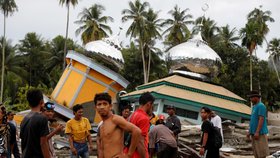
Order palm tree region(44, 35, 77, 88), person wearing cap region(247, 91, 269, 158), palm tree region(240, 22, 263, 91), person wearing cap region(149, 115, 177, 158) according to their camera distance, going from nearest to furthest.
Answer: person wearing cap region(149, 115, 177, 158), person wearing cap region(247, 91, 269, 158), palm tree region(240, 22, 263, 91), palm tree region(44, 35, 77, 88)

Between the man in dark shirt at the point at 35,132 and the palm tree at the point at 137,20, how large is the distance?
4467cm

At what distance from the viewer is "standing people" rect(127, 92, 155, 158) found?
6141 millimetres

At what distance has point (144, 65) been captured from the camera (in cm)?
5203

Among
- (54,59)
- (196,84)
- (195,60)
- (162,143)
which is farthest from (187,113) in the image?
(54,59)

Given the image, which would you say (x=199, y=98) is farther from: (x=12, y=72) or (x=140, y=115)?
(x=12, y=72)

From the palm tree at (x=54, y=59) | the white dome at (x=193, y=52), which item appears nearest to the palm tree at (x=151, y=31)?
the palm tree at (x=54, y=59)

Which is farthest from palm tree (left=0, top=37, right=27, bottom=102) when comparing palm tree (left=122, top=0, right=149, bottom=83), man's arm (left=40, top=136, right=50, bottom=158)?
man's arm (left=40, top=136, right=50, bottom=158)

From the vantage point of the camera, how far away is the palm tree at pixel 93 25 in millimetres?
57250

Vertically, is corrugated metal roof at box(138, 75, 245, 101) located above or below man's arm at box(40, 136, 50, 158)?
above

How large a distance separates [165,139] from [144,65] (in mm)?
42884

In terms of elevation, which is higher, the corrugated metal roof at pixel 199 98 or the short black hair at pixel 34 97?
the corrugated metal roof at pixel 199 98

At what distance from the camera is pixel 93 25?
191ft

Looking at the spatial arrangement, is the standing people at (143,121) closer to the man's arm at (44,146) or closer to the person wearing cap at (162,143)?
the man's arm at (44,146)

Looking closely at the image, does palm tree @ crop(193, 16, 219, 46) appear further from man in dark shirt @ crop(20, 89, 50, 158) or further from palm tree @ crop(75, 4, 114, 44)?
man in dark shirt @ crop(20, 89, 50, 158)
